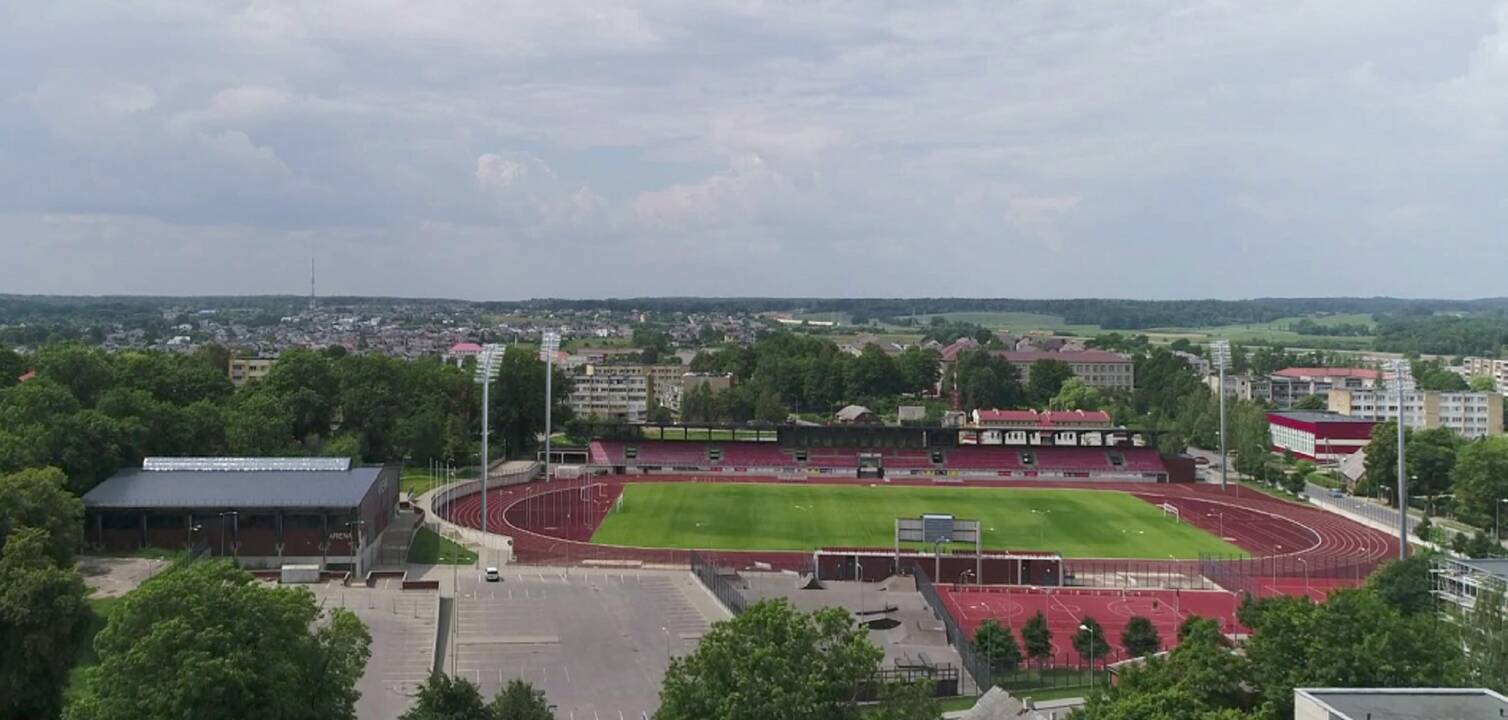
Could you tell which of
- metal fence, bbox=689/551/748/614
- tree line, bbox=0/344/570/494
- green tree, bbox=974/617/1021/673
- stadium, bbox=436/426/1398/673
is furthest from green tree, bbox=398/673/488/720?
tree line, bbox=0/344/570/494

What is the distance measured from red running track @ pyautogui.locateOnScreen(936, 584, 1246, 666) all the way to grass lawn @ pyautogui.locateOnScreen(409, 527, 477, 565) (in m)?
19.7

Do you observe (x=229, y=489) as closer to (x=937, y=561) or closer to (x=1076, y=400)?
(x=937, y=561)

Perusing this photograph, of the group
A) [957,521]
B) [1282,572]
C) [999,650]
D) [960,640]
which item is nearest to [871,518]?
[957,521]

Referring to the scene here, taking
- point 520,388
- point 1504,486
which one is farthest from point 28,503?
Result: point 1504,486

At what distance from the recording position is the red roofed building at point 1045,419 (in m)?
112

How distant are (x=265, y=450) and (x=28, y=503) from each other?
2943cm

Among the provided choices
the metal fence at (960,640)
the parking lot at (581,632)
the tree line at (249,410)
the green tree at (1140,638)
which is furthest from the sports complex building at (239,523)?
the green tree at (1140,638)

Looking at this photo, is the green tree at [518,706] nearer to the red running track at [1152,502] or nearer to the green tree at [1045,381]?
the red running track at [1152,502]

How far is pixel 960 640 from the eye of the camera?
1549 inches

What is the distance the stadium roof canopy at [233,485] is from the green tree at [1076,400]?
280ft

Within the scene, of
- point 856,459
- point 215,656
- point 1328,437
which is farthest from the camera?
point 1328,437

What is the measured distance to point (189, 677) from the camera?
2441 centimetres

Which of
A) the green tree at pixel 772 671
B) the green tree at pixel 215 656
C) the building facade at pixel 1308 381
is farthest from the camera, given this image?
the building facade at pixel 1308 381

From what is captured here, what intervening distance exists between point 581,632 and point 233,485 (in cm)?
1930
